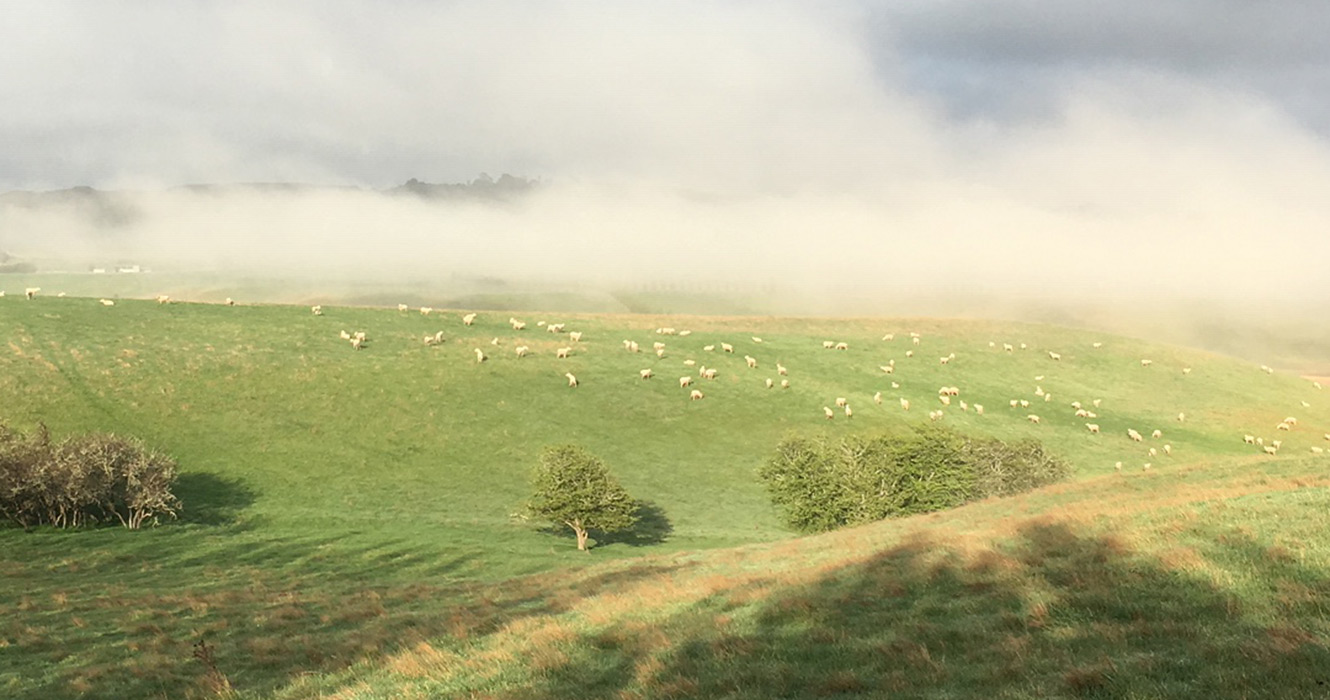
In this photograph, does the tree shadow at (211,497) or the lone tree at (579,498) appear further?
the tree shadow at (211,497)

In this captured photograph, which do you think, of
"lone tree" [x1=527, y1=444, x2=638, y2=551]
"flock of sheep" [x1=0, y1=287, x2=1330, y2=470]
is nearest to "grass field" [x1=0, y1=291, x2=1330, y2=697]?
"flock of sheep" [x1=0, y1=287, x2=1330, y2=470]

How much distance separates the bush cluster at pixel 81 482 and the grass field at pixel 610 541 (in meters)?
2.41

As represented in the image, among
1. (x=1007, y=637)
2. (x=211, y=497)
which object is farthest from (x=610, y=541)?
(x=1007, y=637)

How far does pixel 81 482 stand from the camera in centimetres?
5059

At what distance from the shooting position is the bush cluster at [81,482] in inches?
1950

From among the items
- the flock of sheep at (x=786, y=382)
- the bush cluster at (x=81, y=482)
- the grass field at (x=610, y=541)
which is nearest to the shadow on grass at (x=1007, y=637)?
the grass field at (x=610, y=541)

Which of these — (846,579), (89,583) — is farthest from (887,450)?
(89,583)

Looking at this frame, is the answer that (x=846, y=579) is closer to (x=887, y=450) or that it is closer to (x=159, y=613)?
(x=159, y=613)

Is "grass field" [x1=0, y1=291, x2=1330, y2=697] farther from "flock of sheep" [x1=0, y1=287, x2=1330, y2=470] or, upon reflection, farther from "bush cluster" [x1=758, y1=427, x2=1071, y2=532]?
"bush cluster" [x1=758, y1=427, x2=1071, y2=532]

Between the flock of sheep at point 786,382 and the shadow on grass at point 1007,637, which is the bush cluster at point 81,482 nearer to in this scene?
the flock of sheep at point 786,382

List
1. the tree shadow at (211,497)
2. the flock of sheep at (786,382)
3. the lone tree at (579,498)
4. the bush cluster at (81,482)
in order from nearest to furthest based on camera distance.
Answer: the bush cluster at (81,482) < the lone tree at (579,498) < the tree shadow at (211,497) < the flock of sheep at (786,382)

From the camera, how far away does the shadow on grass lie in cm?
1046

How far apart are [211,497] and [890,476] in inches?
2188

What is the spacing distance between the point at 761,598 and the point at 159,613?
2698 centimetres
